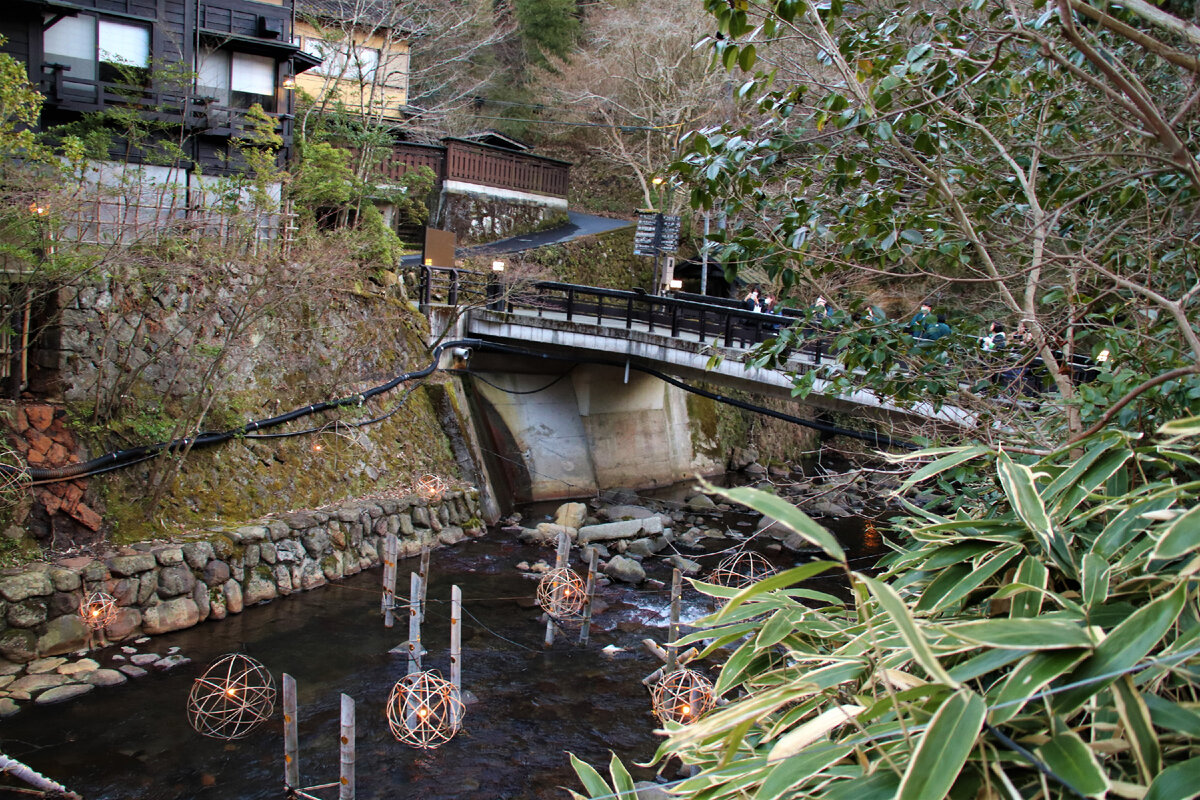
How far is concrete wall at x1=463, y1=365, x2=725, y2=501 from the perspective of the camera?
21188 millimetres

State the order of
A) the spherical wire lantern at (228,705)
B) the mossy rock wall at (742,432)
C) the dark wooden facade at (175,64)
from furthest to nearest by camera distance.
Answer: the mossy rock wall at (742,432) < the dark wooden facade at (175,64) < the spherical wire lantern at (228,705)

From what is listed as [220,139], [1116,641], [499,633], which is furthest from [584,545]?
[1116,641]

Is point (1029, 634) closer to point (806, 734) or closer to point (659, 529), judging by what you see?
point (806, 734)

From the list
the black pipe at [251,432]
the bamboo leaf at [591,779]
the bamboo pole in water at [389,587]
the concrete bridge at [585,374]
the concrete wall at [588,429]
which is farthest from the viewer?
the concrete wall at [588,429]

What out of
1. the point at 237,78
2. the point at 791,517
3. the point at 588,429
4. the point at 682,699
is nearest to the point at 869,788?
the point at 791,517

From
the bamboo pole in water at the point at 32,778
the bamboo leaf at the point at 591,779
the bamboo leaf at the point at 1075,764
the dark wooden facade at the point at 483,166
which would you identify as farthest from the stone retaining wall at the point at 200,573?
the dark wooden facade at the point at 483,166

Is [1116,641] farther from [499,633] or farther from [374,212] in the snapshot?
[374,212]

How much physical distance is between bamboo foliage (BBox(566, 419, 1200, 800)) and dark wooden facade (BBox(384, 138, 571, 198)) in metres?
25.3

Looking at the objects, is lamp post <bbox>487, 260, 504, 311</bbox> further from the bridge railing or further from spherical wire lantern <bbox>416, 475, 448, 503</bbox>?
spherical wire lantern <bbox>416, 475, 448, 503</bbox>

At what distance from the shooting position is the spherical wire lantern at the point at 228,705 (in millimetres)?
9039

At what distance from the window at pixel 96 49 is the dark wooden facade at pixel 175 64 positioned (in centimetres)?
3

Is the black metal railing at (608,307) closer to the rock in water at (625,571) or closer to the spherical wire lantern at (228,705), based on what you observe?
the rock in water at (625,571)

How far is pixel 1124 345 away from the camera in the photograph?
4988mm

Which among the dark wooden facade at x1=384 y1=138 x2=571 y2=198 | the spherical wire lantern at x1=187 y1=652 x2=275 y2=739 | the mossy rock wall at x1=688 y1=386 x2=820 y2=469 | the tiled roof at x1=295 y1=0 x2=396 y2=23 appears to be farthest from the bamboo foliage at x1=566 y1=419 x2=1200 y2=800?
the dark wooden facade at x1=384 y1=138 x2=571 y2=198
